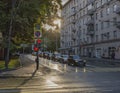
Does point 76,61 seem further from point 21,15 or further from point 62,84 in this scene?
point 62,84

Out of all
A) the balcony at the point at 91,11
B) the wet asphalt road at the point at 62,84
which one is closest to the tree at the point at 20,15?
the wet asphalt road at the point at 62,84

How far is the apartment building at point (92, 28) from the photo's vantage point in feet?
193

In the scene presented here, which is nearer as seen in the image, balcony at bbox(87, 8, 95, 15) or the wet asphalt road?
the wet asphalt road

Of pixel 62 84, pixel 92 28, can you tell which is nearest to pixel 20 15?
pixel 62 84

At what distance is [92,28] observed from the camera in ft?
238

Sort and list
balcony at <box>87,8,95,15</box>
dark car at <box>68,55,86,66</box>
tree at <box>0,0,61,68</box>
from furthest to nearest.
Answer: balcony at <box>87,8,95,15</box>, dark car at <box>68,55,86,66</box>, tree at <box>0,0,61,68</box>

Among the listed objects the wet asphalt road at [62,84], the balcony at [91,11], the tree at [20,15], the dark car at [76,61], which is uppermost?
the balcony at [91,11]

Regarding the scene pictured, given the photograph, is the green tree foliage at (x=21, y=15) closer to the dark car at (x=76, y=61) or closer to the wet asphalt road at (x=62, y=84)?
the dark car at (x=76, y=61)

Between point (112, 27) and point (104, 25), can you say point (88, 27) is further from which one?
point (112, 27)

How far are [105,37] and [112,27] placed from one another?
4484 millimetres

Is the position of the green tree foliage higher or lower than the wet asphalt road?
higher

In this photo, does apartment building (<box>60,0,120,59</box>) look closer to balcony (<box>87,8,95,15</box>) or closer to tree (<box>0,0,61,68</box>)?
balcony (<box>87,8,95,15</box>)

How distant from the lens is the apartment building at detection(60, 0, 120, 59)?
58750 mm

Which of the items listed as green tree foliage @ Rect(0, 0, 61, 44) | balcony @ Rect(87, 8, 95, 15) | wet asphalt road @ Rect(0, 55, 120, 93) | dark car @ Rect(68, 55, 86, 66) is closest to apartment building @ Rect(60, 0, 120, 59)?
balcony @ Rect(87, 8, 95, 15)
